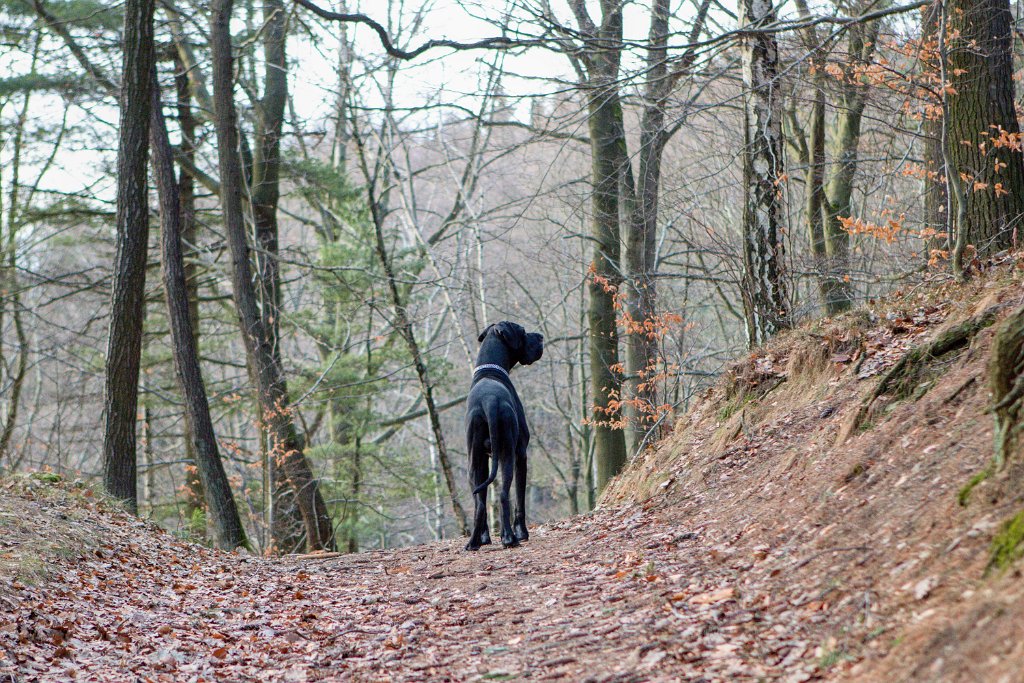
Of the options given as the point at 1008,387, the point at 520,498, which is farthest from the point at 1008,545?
the point at 520,498

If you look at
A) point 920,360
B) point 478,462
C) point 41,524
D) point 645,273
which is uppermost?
point 645,273

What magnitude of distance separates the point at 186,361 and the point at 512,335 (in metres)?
6.35

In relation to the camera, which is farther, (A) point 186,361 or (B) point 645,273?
(B) point 645,273

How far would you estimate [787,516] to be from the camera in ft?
18.6

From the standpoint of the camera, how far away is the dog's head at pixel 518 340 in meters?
9.48

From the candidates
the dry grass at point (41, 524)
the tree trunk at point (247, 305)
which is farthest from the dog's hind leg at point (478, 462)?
the tree trunk at point (247, 305)

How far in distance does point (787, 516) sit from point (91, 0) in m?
14.5

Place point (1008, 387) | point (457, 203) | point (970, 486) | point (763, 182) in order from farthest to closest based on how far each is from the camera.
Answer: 1. point (457, 203)
2. point (763, 182)
3. point (1008, 387)
4. point (970, 486)

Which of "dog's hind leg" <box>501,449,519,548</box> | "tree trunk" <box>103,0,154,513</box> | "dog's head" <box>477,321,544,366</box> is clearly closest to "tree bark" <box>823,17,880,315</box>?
"dog's head" <box>477,321,544,366</box>

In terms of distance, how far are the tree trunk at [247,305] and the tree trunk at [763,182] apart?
937 cm

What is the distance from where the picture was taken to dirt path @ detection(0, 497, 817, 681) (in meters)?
4.41

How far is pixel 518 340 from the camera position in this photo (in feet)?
31.7

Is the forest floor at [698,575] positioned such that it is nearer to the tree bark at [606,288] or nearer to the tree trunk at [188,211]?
the tree bark at [606,288]

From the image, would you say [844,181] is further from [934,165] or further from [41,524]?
[41,524]
